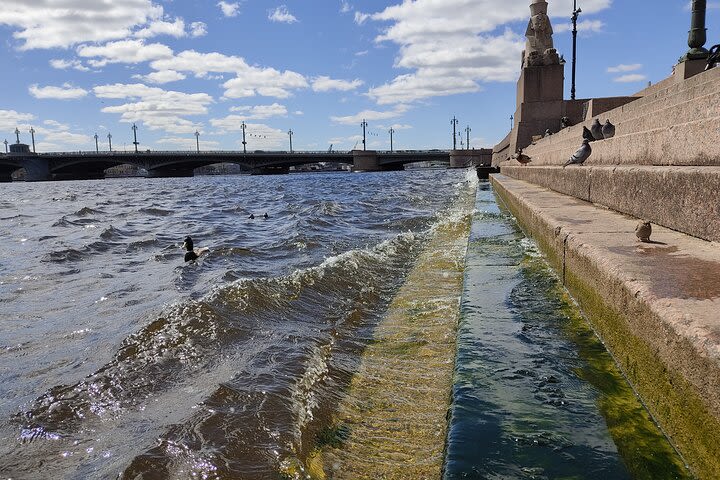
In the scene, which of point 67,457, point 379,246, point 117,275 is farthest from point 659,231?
point 117,275

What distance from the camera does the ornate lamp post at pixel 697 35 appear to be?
1071 cm

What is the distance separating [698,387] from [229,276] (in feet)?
22.1

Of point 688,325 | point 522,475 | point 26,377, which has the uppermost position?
point 688,325

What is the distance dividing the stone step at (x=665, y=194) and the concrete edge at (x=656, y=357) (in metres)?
0.64

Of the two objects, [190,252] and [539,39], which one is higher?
[539,39]

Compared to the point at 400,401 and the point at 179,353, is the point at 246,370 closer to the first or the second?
the point at 179,353

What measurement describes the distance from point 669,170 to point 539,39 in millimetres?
26507

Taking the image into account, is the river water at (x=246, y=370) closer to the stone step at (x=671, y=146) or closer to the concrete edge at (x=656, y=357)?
the concrete edge at (x=656, y=357)

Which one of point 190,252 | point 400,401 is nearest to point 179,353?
point 400,401

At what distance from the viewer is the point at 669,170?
3342 millimetres

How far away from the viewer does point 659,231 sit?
3.35 meters

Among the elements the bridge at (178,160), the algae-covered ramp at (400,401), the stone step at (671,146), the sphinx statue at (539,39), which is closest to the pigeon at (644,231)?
the stone step at (671,146)

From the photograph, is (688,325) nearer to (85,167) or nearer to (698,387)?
(698,387)

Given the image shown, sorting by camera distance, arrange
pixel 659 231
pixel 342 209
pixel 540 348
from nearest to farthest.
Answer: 1. pixel 540 348
2. pixel 659 231
3. pixel 342 209
